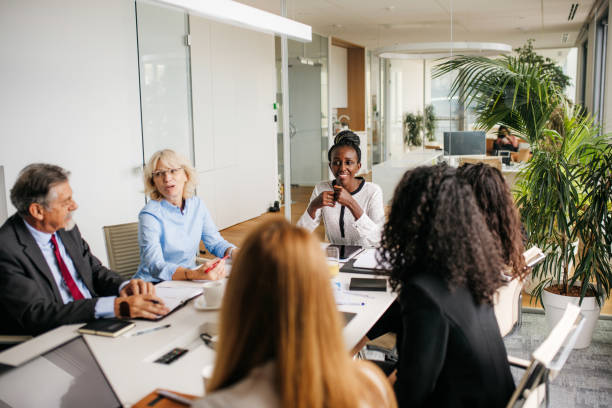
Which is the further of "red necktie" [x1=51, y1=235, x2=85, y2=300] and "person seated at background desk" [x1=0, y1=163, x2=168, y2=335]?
"red necktie" [x1=51, y1=235, x2=85, y2=300]

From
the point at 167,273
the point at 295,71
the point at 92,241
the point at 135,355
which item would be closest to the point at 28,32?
the point at 92,241

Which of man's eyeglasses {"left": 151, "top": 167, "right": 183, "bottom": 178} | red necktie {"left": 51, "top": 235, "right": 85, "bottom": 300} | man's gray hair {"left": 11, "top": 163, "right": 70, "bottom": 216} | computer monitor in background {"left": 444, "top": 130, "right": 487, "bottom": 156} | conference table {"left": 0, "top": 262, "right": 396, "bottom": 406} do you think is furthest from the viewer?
computer monitor in background {"left": 444, "top": 130, "right": 487, "bottom": 156}

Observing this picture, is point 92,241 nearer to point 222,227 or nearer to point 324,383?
point 222,227

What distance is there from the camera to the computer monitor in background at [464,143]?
5953mm

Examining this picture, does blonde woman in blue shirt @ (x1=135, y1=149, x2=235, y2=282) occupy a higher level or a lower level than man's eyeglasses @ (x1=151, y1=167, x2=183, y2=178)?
lower

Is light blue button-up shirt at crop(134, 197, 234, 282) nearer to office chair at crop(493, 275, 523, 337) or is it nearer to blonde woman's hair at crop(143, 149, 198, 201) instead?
blonde woman's hair at crop(143, 149, 198, 201)

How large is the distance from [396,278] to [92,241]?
11.8 ft

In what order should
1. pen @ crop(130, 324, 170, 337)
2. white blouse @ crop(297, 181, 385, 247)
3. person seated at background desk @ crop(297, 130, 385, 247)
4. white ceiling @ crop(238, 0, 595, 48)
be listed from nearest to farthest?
pen @ crop(130, 324, 170, 337), person seated at background desk @ crop(297, 130, 385, 247), white blouse @ crop(297, 181, 385, 247), white ceiling @ crop(238, 0, 595, 48)

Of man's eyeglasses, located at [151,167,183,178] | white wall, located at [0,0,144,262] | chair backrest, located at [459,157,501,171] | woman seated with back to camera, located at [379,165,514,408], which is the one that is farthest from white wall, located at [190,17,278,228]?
woman seated with back to camera, located at [379,165,514,408]

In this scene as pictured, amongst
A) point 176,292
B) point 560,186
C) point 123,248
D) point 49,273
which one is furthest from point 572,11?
point 49,273

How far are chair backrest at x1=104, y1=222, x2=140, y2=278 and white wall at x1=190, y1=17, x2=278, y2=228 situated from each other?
3.14 meters

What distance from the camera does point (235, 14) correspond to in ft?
8.17

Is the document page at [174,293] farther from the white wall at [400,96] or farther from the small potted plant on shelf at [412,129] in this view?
the white wall at [400,96]

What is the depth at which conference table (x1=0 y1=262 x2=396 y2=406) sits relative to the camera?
1.46 metres
